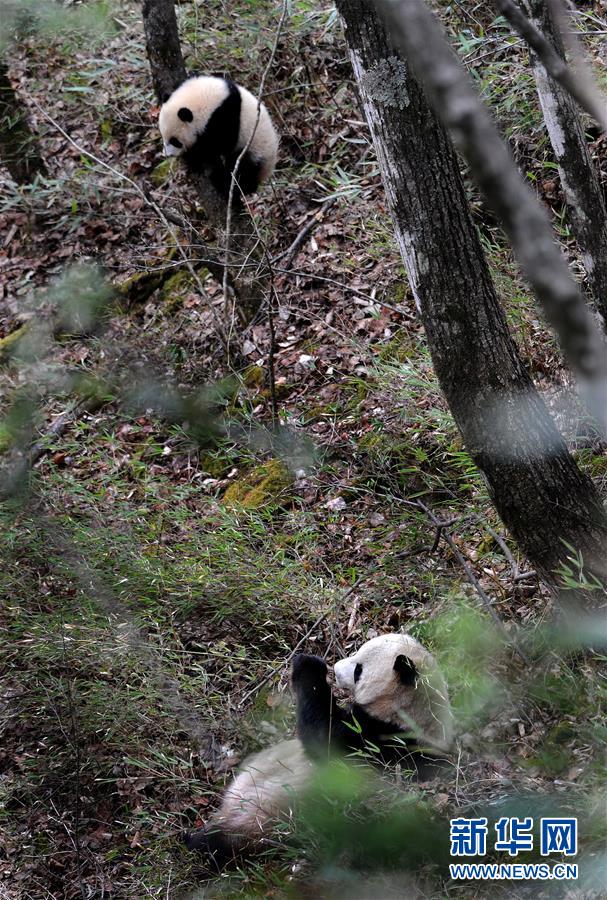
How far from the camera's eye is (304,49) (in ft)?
24.2

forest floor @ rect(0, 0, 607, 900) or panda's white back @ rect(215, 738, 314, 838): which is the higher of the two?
forest floor @ rect(0, 0, 607, 900)

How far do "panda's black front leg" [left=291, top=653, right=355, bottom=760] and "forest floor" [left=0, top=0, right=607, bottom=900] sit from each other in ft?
1.04

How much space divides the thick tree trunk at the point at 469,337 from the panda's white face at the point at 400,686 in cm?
65

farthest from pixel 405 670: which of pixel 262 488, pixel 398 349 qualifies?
pixel 398 349

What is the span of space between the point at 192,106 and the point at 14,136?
2401 millimetres

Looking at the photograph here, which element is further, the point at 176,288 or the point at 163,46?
the point at 176,288

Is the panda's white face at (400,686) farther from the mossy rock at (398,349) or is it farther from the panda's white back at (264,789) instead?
the mossy rock at (398,349)

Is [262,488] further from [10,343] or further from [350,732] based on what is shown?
[10,343]

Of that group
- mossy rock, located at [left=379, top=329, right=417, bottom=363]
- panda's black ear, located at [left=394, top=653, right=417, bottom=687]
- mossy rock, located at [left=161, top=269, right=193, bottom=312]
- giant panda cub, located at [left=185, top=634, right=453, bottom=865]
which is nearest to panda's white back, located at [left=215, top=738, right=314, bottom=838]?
giant panda cub, located at [left=185, top=634, right=453, bottom=865]

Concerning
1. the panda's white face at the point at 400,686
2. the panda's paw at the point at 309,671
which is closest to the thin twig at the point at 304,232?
the panda's paw at the point at 309,671

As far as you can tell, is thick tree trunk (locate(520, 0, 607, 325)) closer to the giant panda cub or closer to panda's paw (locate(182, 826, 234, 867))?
the giant panda cub

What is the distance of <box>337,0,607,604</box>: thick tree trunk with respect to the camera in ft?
9.72

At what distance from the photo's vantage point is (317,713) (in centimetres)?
335

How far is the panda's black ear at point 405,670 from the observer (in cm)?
316
